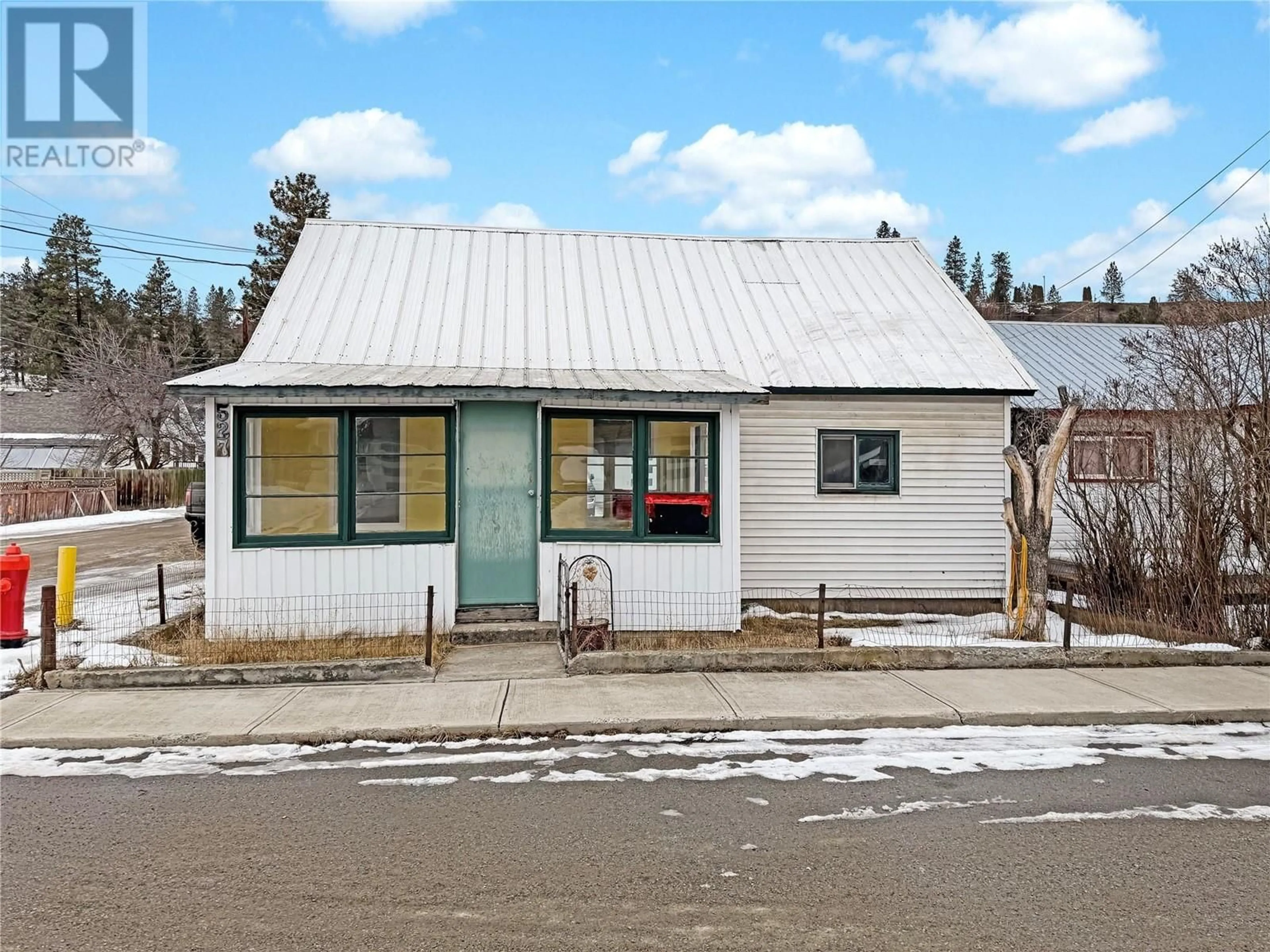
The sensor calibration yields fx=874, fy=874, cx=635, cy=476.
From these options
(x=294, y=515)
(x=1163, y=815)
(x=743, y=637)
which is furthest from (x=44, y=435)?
(x=1163, y=815)

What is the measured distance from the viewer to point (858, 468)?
1212 cm

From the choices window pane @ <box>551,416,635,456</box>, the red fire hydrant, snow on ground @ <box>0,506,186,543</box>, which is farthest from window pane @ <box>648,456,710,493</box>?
snow on ground @ <box>0,506,186,543</box>

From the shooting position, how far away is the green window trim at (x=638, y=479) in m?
10.2

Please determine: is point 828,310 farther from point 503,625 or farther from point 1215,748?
point 1215,748

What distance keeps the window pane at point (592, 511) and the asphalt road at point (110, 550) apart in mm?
7643

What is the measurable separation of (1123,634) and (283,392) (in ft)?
32.5

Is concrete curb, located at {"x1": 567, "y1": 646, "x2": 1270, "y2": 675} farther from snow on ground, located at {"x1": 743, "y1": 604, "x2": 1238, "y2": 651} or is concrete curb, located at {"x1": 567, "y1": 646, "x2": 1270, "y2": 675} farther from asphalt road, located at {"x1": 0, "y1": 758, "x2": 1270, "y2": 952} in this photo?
asphalt road, located at {"x1": 0, "y1": 758, "x2": 1270, "y2": 952}

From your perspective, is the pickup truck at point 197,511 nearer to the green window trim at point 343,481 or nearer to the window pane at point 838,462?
the green window trim at point 343,481

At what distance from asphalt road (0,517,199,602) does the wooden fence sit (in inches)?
72.6

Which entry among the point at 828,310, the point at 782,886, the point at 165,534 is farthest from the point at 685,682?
the point at 165,534

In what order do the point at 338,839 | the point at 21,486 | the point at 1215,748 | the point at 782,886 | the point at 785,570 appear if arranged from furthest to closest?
the point at 21,486 → the point at 785,570 → the point at 1215,748 → the point at 338,839 → the point at 782,886

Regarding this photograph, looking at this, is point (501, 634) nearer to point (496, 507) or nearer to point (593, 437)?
point (496, 507)

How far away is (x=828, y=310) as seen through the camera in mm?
13570

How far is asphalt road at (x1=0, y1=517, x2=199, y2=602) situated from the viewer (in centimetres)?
1563
